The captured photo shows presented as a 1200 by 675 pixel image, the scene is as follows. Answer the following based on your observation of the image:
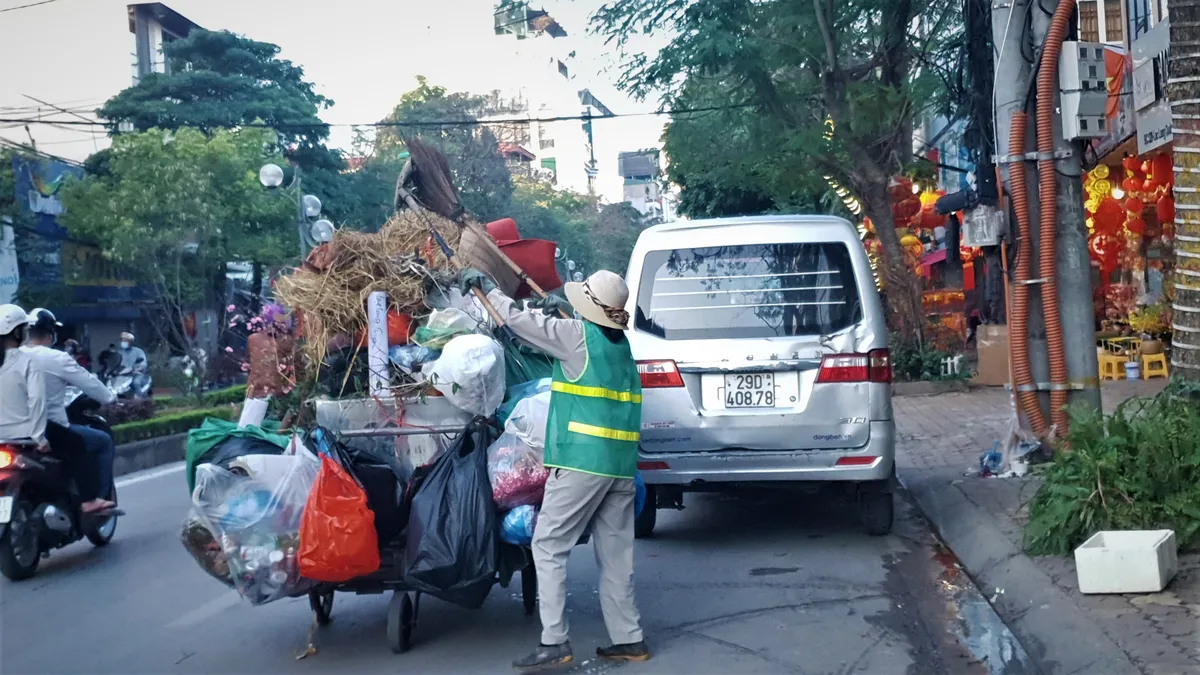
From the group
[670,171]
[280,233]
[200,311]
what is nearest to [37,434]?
[670,171]

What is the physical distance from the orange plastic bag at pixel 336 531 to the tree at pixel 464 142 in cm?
3515

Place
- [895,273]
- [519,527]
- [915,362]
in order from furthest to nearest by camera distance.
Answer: [895,273] → [915,362] → [519,527]

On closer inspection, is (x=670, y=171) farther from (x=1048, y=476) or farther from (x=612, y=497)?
(x=612, y=497)

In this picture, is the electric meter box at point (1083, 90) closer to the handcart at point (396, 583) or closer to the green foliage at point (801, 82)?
the handcart at point (396, 583)

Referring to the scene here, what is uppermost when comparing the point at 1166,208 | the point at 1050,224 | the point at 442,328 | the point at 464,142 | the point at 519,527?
the point at 464,142

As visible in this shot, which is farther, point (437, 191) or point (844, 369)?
point (844, 369)

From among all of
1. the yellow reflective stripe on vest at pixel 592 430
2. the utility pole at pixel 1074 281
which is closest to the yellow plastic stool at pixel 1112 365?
the utility pole at pixel 1074 281

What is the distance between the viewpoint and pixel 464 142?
43156 mm

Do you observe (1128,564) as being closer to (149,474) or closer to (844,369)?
(844,369)

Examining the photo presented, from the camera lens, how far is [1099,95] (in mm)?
7973

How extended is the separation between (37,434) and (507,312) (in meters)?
4.10

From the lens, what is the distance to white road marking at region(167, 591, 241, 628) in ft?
20.8

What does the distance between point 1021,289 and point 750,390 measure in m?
2.64

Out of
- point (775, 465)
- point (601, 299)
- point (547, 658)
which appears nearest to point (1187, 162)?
point (775, 465)
